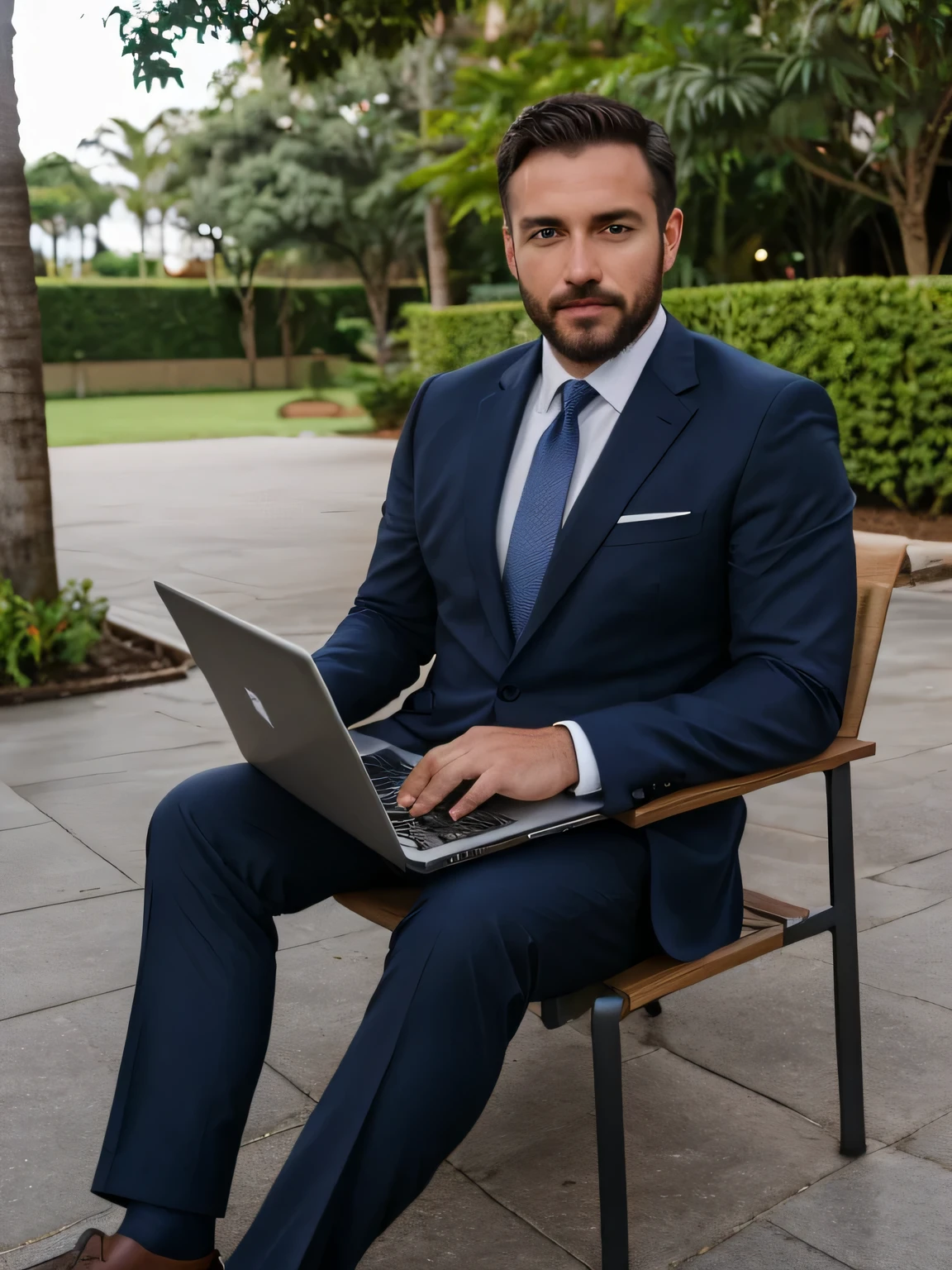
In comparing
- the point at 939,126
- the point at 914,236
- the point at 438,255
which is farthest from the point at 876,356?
the point at 438,255

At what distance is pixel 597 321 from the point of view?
249cm

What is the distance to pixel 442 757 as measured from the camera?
2.22 m

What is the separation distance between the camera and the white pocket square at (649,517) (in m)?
2.37

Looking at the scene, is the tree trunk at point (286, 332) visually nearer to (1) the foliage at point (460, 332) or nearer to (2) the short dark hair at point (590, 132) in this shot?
(1) the foliage at point (460, 332)

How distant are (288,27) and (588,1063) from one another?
6.07 meters

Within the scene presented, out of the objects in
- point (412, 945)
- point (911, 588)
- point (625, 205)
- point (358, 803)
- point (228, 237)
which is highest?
point (228, 237)

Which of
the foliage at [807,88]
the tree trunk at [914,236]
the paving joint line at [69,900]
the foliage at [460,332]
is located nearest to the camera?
the paving joint line at [69,900]

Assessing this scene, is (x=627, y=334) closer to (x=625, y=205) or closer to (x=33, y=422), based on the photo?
(x=625, y=205)

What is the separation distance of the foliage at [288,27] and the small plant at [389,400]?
15830mm

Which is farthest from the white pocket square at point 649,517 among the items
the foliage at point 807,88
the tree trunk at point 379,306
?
the tree trunk at point 379,306

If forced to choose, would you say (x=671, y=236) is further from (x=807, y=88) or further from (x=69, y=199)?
(x=69, y=199)

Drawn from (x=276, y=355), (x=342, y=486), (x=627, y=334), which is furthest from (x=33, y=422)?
(x=276, y=355)

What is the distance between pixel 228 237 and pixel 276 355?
5497 mm

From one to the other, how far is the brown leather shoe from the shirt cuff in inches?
34.8
